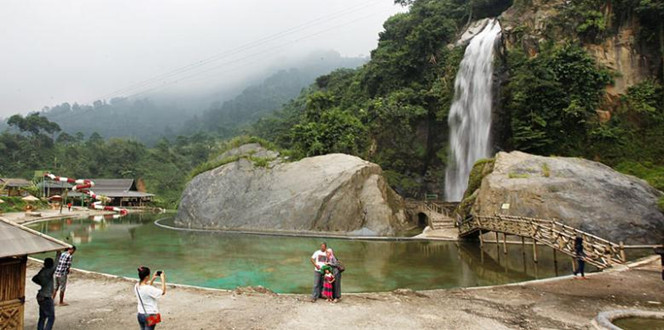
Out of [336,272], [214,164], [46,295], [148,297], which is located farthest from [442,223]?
[46,295]

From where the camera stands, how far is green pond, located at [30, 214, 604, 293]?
14.7m

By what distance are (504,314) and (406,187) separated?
1217 inches

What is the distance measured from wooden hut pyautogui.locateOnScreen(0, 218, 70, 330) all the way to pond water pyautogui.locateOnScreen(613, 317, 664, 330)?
12.4 metres

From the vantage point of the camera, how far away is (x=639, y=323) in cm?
885

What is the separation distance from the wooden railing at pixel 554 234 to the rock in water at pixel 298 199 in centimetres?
781

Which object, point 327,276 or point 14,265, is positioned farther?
point 327,276

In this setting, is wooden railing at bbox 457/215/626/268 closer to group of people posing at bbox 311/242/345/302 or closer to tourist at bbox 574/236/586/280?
tourist at bbox 574/236/586/280

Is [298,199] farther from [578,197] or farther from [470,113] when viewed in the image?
[470,113]

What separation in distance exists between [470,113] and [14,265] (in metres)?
35.8

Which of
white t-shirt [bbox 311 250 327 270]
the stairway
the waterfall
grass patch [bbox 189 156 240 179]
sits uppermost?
the waterfall

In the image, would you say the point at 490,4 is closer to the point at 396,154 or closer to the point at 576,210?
the point at 396,154

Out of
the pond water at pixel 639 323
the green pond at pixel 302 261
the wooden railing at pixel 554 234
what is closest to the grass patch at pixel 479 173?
the wooden railing at pixel 554 234

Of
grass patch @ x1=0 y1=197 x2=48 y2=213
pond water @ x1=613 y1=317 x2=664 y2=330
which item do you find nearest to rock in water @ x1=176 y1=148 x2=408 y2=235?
pond water @ x1=613 y1=317 x2=664 y2=330

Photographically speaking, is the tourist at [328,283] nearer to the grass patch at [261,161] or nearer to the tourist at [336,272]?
the tourist at [336,272]
